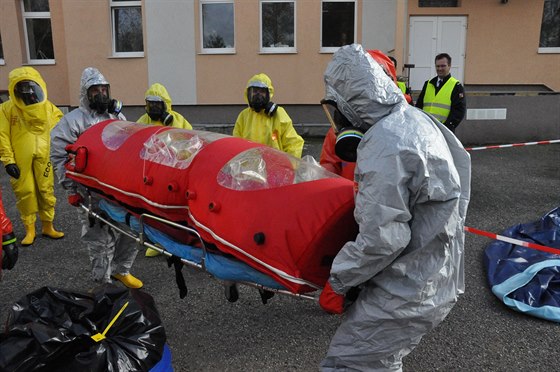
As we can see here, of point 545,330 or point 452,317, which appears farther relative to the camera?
point 452,317

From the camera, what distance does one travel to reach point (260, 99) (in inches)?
177

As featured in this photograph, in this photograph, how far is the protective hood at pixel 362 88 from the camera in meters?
1.88

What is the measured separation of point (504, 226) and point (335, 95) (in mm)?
4248

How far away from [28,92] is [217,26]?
23.2 feet

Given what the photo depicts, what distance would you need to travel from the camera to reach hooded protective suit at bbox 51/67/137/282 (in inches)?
148

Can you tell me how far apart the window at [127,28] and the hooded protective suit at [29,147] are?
671cm

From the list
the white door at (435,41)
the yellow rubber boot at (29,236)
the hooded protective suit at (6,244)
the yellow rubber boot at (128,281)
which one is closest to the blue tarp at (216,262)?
the hooded protective suit at (6,244)

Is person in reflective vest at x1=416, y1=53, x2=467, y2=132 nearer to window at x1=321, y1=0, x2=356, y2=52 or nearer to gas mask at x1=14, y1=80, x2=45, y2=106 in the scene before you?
gas mask at x1=14, y1=80, x2=45, y2=106

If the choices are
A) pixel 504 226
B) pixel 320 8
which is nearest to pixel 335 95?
pixel 504 226

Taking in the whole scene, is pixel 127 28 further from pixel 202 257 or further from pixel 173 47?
pixel 202 257

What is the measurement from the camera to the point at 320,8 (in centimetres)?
1095

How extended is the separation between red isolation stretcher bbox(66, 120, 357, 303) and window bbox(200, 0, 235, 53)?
871 centimetres

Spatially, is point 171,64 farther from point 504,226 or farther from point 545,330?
point 545,330

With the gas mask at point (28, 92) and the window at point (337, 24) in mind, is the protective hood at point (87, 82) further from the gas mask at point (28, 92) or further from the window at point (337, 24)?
the window at point (337, 24)
